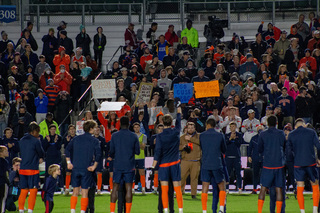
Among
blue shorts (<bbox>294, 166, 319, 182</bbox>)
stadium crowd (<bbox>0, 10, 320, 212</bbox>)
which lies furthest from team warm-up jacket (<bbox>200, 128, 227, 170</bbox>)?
stadium crowd (<bbox>0, 10, 320, 212</bbox>)

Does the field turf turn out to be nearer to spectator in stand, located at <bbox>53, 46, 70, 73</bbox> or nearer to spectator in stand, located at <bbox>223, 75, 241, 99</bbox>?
spectator in stand, located at <bbox>223, 75, 241, 99</bbox>

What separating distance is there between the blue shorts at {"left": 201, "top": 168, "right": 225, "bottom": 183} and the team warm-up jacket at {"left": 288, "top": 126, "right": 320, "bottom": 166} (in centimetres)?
172

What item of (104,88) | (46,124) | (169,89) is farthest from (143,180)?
(169,89)

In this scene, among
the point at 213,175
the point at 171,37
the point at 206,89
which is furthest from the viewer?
the point at 171,37

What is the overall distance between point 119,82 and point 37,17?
855 centimetres

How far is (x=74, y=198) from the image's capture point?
1425 cm

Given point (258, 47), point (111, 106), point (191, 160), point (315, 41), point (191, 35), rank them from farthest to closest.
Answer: point (191, 35), point (258, 47), point (315, 41), point (111, 106), point (191, 160)

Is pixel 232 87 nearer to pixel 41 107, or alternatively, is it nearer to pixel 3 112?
pixel 41 107

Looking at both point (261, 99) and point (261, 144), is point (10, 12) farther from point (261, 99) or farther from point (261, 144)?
point (261, 144)

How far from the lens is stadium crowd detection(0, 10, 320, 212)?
20.2 m

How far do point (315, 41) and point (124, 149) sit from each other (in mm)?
13569

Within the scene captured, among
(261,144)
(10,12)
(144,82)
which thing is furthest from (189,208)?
→ (10,12)

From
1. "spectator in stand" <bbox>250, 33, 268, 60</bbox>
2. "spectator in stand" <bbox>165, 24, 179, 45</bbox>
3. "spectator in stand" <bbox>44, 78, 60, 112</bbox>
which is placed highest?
"spectator in stand" <bbox>165, 24, 179, 45</bbox>

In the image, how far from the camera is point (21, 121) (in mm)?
22328
